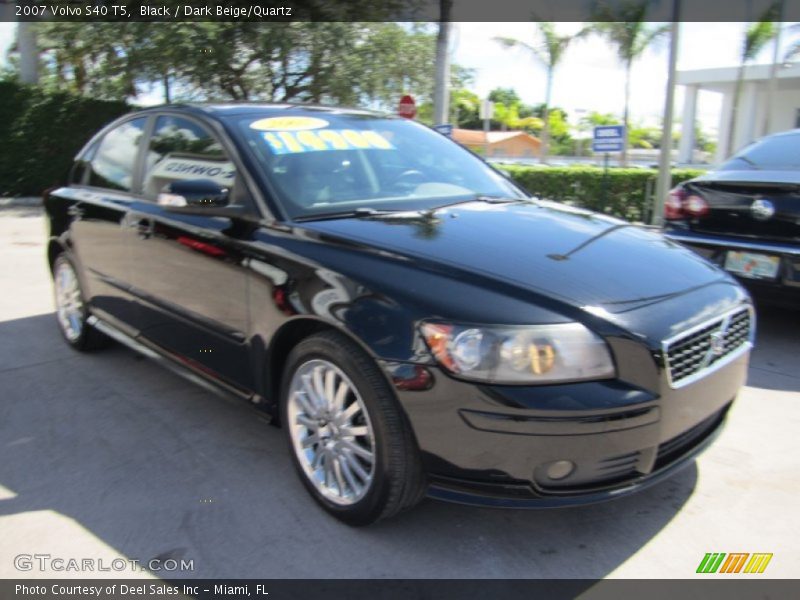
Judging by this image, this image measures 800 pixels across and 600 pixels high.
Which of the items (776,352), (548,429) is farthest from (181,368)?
(776,352)

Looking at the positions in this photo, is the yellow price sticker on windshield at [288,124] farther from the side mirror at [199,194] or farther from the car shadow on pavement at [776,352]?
the car shadow on pavement at [776,352]

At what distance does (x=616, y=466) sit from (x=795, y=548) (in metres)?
0.86

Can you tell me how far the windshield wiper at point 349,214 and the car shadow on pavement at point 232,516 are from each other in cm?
114

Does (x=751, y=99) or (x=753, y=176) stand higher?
(x=751, y=99)

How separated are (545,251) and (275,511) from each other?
1.50 metres

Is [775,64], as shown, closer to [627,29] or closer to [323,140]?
[627,29]

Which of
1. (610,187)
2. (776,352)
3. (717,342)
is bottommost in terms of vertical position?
(776,352)

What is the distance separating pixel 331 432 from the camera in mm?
2650

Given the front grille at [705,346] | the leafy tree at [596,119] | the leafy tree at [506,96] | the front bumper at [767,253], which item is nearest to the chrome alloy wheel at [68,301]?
the front grille at [705,346]

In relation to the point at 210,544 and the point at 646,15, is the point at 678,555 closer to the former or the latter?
the point at 210,544

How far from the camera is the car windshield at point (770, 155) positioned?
492 centimetres

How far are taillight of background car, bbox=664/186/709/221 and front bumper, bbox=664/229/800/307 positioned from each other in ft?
0.55

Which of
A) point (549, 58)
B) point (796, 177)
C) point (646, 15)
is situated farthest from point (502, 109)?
point (796, 177)

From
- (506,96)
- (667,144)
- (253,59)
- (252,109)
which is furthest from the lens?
(506,96)
